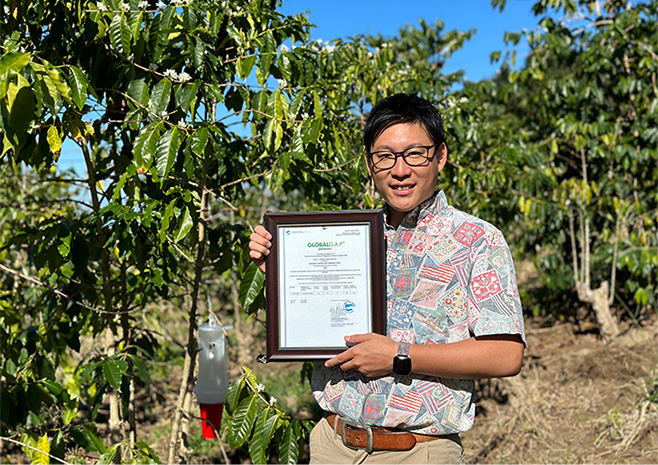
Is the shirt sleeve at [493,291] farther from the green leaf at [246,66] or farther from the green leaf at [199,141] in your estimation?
the green leaf at [246,66]

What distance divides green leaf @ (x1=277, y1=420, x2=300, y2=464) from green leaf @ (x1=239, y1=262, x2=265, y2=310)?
517 millimetres

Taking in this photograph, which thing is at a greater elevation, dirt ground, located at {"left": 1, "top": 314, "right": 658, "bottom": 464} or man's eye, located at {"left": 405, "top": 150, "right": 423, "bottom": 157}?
man's eye, located at {"left": 405, "top": 150, "right": 423, "bottom": 157}

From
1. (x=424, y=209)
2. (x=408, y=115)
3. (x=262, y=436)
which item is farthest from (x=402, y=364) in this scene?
(x=262, y=436)

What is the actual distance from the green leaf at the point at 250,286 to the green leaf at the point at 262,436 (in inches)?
16.9

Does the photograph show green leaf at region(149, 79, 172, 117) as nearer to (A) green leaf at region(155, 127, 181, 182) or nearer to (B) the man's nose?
(A) green leaf at region(155, 127, 181, 182)

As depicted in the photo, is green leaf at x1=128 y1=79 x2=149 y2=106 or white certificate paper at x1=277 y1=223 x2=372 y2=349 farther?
green leaf at x1=128 y1=79 x2=149 y2=106

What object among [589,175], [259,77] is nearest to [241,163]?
[259,77]

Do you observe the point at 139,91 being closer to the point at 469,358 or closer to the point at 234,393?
the point at 234,393

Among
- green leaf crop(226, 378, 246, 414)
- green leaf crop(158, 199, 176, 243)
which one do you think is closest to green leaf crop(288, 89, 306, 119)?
green leaf crop(158, 199, 176, 243)

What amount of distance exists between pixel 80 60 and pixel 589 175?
5.28m

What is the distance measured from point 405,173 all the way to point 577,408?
3.83 meters

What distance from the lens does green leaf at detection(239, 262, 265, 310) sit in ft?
6.91

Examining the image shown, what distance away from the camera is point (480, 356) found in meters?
1.51

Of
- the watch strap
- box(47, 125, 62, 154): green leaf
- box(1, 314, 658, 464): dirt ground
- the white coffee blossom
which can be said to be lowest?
box(1, 314, 658, 464): dirt ground
